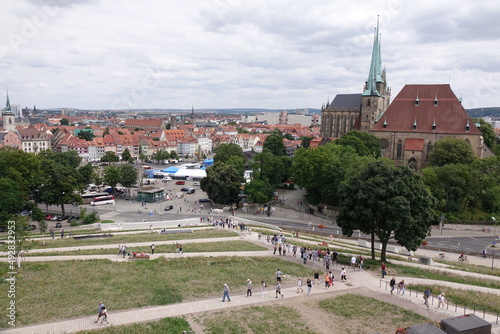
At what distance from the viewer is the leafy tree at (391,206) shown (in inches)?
1076

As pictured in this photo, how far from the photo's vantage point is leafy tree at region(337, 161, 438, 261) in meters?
27.3

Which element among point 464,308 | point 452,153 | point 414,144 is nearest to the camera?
point 464,308

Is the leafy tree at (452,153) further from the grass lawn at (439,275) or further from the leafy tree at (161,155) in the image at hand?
the leafy tree at (161,155)

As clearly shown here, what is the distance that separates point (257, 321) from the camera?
18.3 m

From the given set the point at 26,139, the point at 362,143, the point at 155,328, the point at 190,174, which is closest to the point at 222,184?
the point at 362,143

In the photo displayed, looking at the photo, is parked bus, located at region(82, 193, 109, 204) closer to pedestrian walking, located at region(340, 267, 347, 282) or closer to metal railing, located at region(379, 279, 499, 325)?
pedestrian walking, located at region(340, 267, 347, 282)

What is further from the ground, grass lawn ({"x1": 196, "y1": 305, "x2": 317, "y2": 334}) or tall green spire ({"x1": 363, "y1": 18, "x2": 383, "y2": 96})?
tall green spire ({"x1": 363, "y1": 18, "x2": 383, "y2": 96})

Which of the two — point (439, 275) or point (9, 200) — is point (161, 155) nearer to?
point (9, 200)

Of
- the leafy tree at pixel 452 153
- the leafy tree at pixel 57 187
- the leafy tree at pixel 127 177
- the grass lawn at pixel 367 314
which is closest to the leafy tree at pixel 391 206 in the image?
the grass lawn at pixel 367 314

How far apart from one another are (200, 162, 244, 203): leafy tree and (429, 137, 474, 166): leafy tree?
32.6m

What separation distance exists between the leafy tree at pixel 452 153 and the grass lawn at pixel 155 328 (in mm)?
56677

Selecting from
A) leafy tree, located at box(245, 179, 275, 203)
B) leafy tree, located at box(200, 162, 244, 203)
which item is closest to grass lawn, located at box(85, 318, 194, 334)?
leafy tree, located at box(245, 179, 275, 203)

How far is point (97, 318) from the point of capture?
1811 centimetres

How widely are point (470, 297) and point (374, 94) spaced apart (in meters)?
70.4
